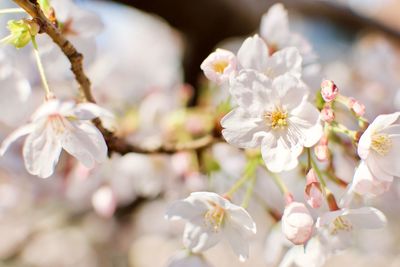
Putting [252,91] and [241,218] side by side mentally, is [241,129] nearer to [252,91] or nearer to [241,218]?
[252,91]

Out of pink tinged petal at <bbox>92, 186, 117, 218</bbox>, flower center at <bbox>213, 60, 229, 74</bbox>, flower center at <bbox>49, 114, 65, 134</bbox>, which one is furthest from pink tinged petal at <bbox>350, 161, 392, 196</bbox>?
pink tinged petal at <bbox>92, 186, 117, 218</bbox>

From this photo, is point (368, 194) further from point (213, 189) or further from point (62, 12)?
point (62, 12)

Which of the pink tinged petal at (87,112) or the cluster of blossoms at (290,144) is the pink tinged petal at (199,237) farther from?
the pink tinged petal at (87,112)

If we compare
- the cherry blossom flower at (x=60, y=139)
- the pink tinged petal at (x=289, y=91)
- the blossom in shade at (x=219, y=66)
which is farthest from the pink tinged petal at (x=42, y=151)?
the pink tinged petal at (x=289, y=91)

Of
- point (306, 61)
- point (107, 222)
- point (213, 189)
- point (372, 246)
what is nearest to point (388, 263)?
point (372, 246)

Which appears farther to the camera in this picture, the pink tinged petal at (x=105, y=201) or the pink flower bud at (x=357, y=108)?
the pink tinged petal at (x=105, y=201)
